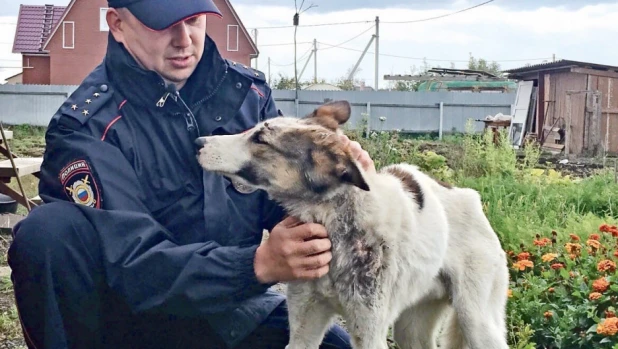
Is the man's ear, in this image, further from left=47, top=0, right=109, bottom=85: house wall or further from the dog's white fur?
left=47, top=0, right=109, bottom=85: house wall

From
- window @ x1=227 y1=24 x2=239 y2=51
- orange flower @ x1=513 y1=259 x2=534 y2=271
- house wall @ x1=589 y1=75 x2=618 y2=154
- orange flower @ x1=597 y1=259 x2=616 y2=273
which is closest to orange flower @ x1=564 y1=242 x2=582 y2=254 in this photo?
orange flower @ x1=513 y1=259 x2=534 y2=271

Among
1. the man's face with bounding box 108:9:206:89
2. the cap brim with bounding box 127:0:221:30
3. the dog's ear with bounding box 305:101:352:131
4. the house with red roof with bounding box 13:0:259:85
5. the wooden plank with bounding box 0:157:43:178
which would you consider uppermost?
the house with red roof with bounding box 13:0:259:85

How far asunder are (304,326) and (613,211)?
15.7 ft

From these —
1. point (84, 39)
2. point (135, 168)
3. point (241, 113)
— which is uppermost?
point (84, 39)

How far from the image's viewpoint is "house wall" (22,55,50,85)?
32.6 metres

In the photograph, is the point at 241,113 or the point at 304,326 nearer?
the point at 304,326

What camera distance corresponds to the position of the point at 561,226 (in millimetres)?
5902

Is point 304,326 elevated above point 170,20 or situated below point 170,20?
below

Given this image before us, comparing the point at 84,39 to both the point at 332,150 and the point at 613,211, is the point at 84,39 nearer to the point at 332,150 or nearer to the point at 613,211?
the point at 613,211

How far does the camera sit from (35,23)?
33906 millimetres

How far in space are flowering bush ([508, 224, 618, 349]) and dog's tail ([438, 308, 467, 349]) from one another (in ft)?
1.93

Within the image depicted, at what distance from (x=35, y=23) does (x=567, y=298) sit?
3352 cm

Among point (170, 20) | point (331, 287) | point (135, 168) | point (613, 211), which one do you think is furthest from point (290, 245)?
point (613, 211)

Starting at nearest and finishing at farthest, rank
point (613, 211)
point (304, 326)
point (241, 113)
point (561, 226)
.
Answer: point (304, 326)
point (241, 113)
point (561, 226)
point (613, 211)
